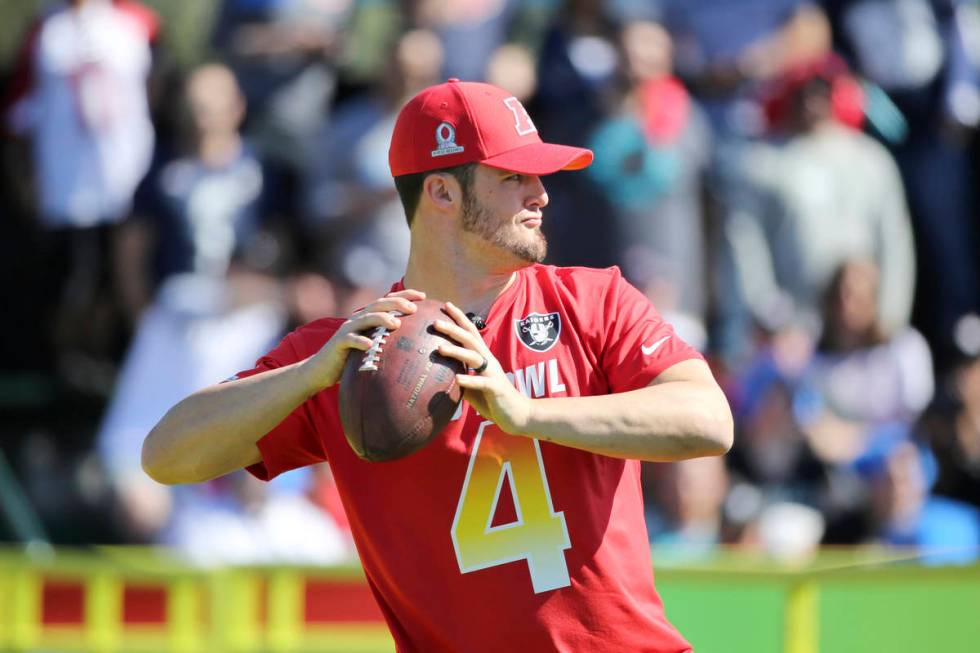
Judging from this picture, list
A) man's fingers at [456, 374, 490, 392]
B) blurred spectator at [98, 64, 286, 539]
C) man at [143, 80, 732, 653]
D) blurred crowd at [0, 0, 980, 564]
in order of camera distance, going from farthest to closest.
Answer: blurred spectator at [98, 64, 286, 539], blurred crowd at [0, 0, 980, 564], man at [143, 80, 732, 653], man's fingers at [456, 374, 490, 392]

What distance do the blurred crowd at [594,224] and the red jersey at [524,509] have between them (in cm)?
→ 350

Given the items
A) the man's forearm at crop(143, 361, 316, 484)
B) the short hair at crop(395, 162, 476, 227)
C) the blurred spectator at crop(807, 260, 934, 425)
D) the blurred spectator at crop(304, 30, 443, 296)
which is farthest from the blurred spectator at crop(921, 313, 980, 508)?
the man's forearm at crop(143, 361, 316, 484)

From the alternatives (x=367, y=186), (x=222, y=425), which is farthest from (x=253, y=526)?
(x=222, y=425)

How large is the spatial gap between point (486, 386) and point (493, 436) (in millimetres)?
386

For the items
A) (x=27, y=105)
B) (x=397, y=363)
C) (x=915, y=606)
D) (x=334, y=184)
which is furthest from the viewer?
(x=27, y=105)

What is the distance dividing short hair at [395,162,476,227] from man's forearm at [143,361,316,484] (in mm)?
552

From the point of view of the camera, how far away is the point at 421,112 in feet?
11.9

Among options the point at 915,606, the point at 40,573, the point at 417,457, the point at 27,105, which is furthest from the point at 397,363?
the point at 27,105

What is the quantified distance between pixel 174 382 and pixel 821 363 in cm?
367

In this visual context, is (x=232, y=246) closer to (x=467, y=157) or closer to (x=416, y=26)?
(x=416, y=26)

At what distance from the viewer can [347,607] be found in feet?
23.7

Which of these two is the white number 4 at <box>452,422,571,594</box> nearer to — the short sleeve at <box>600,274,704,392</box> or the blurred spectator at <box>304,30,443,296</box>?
the short sleeve at <box>600,274,704,392</box>

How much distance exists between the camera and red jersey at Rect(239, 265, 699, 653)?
11.4ft

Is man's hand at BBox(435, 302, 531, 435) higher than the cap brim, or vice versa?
the cap brim
